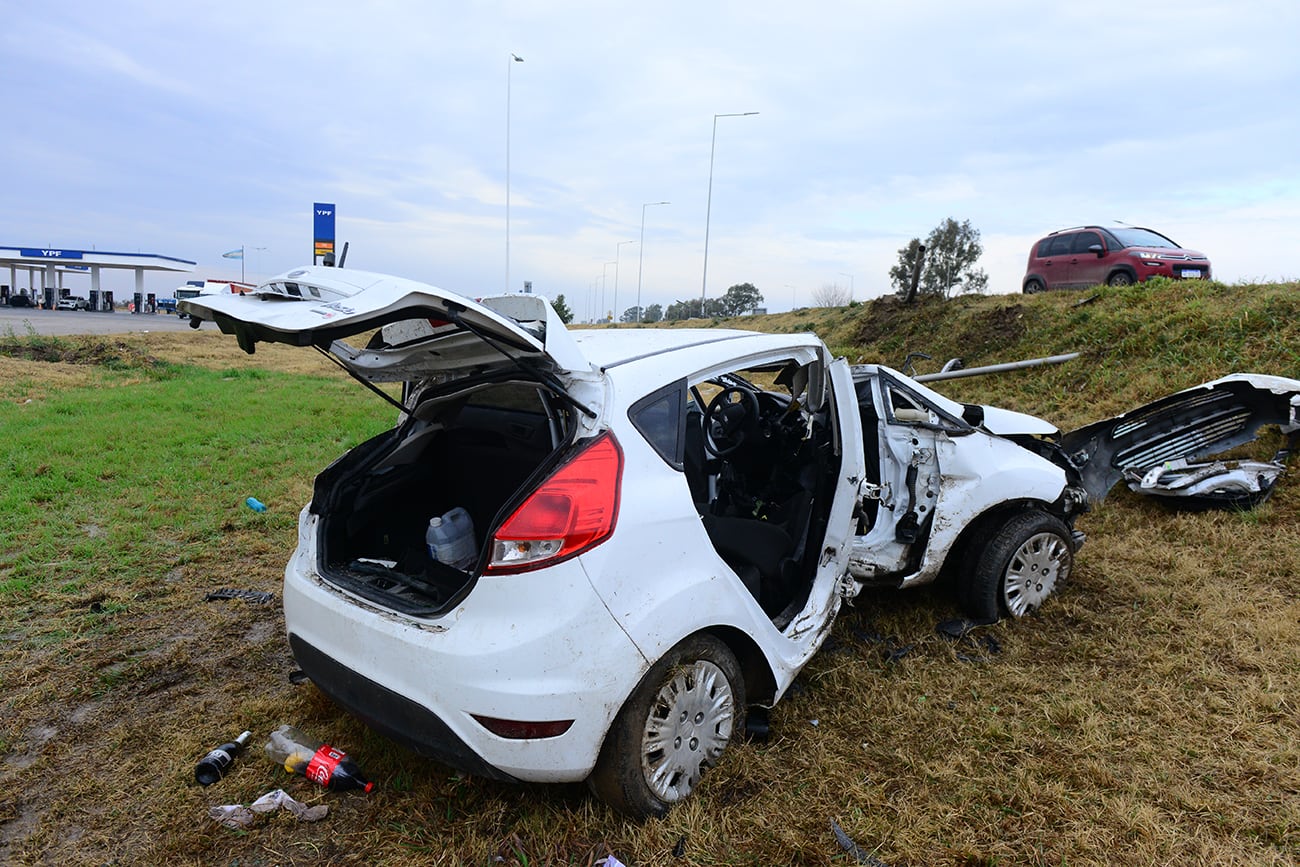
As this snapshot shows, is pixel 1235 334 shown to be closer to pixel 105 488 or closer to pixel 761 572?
pixel 761 572

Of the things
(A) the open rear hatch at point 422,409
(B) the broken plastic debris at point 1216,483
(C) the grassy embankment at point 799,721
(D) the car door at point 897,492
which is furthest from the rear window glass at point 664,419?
(B) the broken plastic debris at point 1216,483

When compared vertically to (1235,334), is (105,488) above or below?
below

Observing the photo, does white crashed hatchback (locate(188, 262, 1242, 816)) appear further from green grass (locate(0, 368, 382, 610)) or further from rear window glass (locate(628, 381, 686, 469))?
green grass (locate(0, 368, 382, 610))

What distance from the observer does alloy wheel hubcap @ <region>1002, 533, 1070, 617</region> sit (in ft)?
12.2

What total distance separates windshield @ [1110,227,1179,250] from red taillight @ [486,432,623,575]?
12711 millimetres

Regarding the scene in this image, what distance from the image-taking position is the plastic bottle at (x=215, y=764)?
99.0 inches

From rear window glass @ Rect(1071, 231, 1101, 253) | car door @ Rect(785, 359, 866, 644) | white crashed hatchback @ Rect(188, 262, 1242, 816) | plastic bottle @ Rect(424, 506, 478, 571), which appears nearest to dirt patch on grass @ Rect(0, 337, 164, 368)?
white crashed hatchback @ Rect(188, 262, 1242, 816)

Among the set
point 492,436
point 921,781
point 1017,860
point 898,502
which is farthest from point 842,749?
point 492,436

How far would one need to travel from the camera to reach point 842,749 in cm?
270

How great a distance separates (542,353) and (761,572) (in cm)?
145

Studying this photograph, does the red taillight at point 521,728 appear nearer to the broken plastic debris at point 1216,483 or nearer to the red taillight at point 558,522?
the red taillight at point 558,522

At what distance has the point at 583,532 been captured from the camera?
1980 millimetres

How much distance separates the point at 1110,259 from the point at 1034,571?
10.2m

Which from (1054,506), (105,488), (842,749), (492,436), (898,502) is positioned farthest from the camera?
(105,488)
